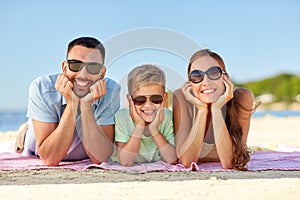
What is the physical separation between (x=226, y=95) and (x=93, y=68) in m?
1.13

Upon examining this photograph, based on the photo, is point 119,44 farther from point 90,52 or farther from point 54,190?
point 54,190

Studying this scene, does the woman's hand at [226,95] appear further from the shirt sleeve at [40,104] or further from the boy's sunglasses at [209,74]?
the shirt sleeve at [40,104]

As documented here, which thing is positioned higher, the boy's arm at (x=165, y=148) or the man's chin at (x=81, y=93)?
the man's chin at (x=81, y=93)

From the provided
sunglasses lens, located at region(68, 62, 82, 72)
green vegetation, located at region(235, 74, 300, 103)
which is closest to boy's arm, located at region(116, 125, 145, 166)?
sunglasses lens, located at region(68, 62, 82, 72)

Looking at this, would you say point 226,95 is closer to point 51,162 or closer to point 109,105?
point 109,105

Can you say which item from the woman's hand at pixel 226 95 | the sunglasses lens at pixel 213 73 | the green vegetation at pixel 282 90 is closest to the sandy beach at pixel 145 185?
the woman's hand at pixel 226 95

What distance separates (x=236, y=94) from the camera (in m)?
3.92

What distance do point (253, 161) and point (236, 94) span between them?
0.87 meters

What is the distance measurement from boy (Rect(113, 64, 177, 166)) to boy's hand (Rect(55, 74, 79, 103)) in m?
0.46

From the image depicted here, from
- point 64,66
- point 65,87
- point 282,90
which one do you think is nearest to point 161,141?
point 65,87

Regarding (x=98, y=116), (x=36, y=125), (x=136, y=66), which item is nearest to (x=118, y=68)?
(x=136, y=66)

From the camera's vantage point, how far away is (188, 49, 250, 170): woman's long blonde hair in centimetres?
371

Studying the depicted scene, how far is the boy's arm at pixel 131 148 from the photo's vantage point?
3.70 metres

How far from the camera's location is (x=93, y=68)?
12.3 feet
